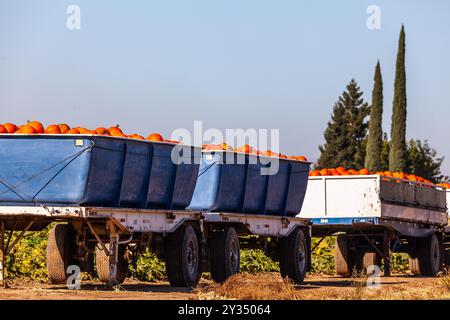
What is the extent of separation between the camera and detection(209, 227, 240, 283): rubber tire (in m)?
22.9

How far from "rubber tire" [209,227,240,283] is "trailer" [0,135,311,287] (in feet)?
0.06

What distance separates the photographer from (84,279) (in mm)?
25500

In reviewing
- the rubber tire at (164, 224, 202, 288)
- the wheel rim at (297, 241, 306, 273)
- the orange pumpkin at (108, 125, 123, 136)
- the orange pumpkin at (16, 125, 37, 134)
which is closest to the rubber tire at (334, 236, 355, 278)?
the wheel rim at (297, 241, 306, 273)

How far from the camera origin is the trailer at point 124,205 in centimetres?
1955

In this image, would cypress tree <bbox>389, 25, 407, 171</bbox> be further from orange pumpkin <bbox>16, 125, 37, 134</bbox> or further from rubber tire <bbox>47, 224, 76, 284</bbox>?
orange pumpkin <bbox>16, 125, 37, 134</bbox>

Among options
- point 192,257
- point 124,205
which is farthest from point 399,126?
point 124,205

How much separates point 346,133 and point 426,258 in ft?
225

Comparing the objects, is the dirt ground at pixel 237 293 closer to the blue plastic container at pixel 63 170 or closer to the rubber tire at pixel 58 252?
the rubber tire at pixel 58 252

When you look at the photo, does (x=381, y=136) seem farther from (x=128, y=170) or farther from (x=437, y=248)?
(x=128, y=170)

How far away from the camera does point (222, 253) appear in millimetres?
22969

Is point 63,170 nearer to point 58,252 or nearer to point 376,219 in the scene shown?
point 58,252
